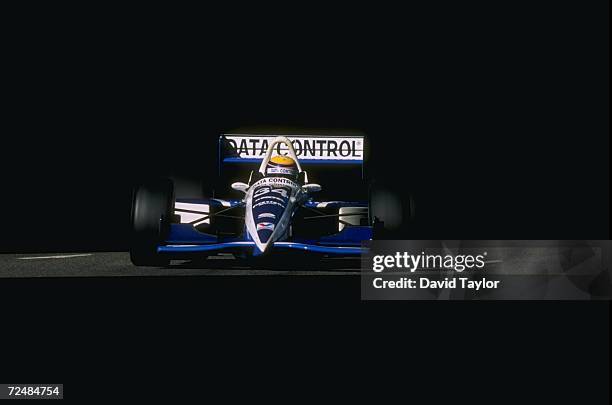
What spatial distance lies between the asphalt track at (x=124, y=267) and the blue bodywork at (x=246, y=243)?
254 mm

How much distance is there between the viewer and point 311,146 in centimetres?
1272

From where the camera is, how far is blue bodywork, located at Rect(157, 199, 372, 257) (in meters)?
9.51

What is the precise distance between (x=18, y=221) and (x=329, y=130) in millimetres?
7734

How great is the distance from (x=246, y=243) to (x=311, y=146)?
3.42 m

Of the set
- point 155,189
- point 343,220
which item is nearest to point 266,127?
point 343,220

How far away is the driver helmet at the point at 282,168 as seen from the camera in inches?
442

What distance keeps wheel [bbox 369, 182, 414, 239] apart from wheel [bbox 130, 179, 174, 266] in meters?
2.07

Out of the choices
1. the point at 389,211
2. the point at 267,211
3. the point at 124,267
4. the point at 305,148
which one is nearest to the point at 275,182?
the point at 267,211

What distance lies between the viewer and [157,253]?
32.1 ft

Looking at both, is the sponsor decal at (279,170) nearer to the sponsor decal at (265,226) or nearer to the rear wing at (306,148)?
the rear wing at (306,148)

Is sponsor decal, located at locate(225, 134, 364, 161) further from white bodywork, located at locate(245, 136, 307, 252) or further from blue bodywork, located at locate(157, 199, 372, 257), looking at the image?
blue bodywork, located at locate(157, 199, 372, 257)

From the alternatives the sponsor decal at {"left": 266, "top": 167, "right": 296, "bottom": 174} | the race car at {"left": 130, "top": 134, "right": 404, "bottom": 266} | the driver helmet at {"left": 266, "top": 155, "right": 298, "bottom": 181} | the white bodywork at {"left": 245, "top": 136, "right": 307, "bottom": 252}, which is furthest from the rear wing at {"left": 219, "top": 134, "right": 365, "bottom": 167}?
the white bodywork at {"left": 245, "top": 136, "right": 307, "bottom": 252}

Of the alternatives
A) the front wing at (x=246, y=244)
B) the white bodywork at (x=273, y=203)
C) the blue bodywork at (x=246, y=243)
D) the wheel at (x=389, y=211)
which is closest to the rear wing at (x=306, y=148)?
the white bodywork at (x=273, y=203)

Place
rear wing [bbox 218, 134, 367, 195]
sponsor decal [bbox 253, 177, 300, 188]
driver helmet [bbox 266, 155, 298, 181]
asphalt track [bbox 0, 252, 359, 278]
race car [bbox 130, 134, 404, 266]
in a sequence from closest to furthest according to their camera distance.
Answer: race car [bbox 130, 134, 404, 266] < asphalt track [bbox 0, 252, 359, 278] < sponsor decal [bbox 253, 177, 300, 188] < driver helmet [bbox 266, 155, 298, 181] < rear wing [bbox 218, 134, 367, 195]
